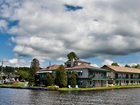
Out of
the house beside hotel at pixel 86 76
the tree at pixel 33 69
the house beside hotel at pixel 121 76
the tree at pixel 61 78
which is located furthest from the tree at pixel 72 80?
the house beside hotel at pixel 121 76

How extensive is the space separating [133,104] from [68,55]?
7614cm

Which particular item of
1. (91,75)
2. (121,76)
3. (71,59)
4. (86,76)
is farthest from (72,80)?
(121,76)

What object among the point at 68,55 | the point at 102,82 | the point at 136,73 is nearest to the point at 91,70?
the point at 102,82

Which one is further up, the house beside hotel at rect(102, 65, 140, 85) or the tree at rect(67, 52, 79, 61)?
the tree at rect(67, 52, 79, 61)

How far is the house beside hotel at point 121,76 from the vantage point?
122 meters

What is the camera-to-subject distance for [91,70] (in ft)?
325

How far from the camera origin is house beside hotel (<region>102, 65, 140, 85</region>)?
122 metres

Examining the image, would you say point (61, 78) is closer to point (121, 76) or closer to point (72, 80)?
point (72, 80)

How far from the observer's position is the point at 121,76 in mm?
128625

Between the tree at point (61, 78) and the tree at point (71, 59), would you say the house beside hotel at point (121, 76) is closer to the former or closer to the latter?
the tree at point (71, 59)

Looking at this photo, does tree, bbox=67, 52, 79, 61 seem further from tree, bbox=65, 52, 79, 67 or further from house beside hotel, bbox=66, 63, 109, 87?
house beside hotel, bbox=66, 63, 109, 87

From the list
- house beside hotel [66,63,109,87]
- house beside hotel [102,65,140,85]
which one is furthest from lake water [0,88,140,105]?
house beside hotel [102,65,140,85]

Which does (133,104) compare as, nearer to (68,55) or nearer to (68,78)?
(68,78)

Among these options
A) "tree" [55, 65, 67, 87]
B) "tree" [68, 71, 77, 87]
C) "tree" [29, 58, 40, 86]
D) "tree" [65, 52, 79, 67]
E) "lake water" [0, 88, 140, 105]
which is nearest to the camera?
"lake water" [0, 88, 140, 105]
